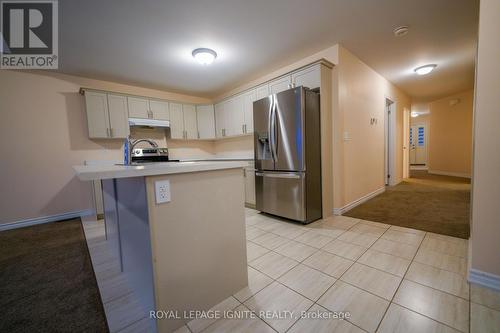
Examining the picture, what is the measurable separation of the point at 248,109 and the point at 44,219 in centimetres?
403

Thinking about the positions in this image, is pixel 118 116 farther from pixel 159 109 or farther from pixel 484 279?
pixel 484 279

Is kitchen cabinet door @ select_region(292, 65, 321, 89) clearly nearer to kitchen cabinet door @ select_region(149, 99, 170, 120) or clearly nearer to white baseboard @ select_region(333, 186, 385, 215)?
white baseboard @ select_region(333, 186, 385, 215)

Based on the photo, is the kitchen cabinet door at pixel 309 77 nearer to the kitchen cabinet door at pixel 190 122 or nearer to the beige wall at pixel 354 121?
the beige wall at pixel 354 121

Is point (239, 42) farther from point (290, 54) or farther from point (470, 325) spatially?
point (470, 325)

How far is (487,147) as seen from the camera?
1295mm

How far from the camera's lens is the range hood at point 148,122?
3.76 m

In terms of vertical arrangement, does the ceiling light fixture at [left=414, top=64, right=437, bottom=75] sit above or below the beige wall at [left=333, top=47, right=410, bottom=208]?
above

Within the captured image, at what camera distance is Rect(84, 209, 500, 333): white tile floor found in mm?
1119

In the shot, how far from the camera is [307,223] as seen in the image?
8.66 ft

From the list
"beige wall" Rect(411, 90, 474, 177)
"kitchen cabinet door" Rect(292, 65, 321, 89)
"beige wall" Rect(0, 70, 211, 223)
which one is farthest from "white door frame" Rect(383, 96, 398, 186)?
"beige wall" Rect(0, 70, 211, 223)

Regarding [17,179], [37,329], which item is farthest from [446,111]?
[17,179]

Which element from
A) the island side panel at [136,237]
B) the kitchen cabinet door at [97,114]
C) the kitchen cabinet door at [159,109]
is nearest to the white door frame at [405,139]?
the kitchen cabinet door at [159,109]

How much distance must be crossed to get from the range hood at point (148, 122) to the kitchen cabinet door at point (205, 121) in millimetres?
764

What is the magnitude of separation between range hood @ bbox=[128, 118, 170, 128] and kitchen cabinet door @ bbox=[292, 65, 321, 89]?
2850 mm
